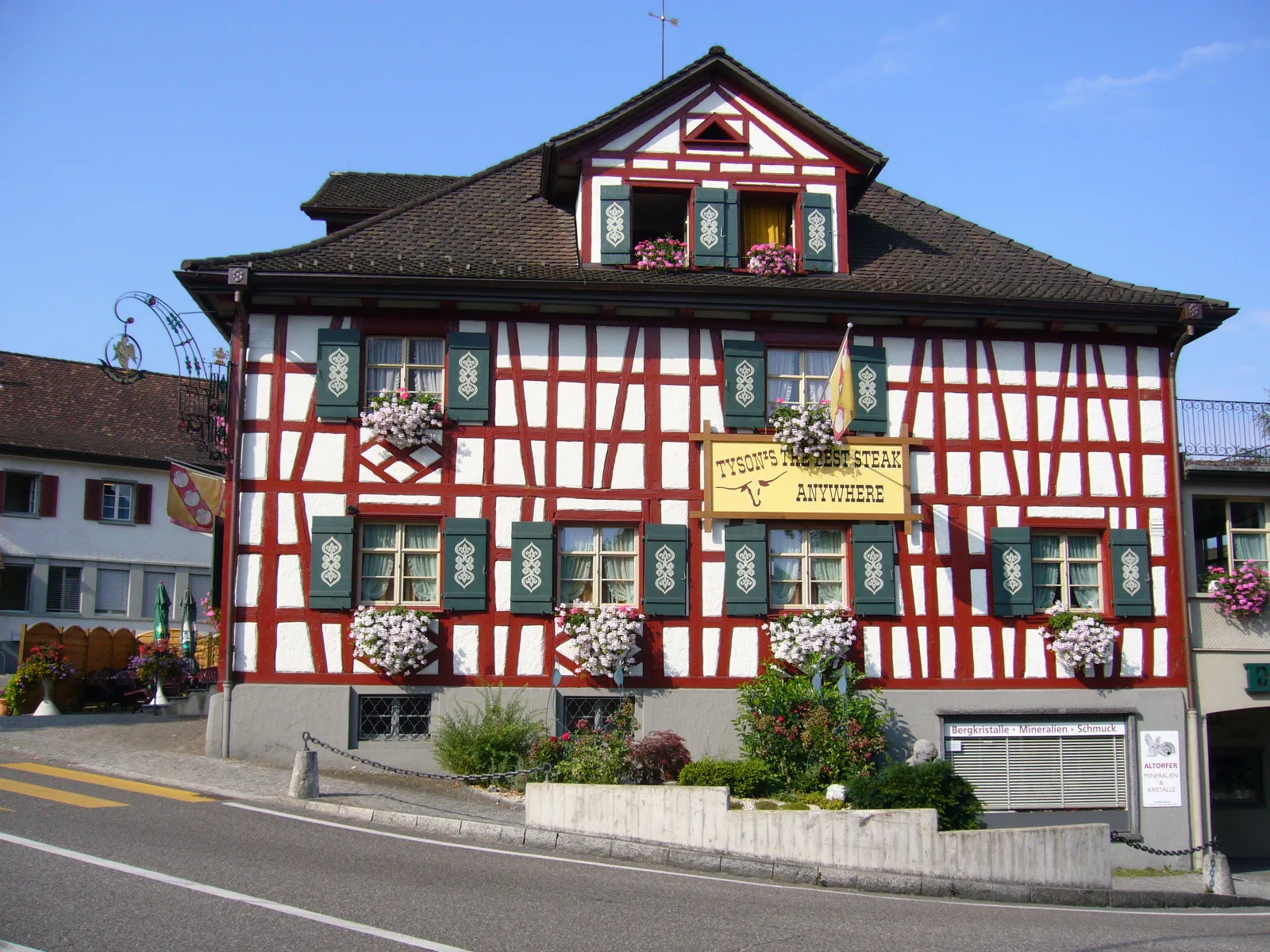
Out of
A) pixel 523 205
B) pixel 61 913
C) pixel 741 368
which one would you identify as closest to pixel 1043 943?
pixel 61 913

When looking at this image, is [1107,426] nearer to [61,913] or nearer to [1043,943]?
[1043,943]

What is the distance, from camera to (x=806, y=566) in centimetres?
1781

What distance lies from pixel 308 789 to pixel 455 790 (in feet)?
6.63

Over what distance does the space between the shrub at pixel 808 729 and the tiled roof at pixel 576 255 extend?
17.7 ft

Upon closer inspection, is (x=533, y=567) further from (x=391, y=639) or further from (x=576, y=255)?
(x=576, y=255)

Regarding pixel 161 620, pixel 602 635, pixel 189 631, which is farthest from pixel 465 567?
pixel 161 620

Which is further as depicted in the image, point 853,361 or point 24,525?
point 24,525

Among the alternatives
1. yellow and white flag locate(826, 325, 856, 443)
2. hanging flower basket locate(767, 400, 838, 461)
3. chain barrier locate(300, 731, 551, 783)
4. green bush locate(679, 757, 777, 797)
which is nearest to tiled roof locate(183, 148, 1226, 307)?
yellow and white flag locate(826, 325, 856, 443)

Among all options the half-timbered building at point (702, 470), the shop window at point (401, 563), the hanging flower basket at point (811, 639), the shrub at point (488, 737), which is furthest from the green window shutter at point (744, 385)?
the shrub at point (488, 737)

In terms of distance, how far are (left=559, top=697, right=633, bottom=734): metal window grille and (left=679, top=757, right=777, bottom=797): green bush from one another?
8.00 ft

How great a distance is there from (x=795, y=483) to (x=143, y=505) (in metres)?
23.4

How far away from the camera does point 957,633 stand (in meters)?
17.8

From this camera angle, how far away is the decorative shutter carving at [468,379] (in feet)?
57.3

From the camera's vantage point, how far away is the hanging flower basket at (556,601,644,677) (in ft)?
55.0
